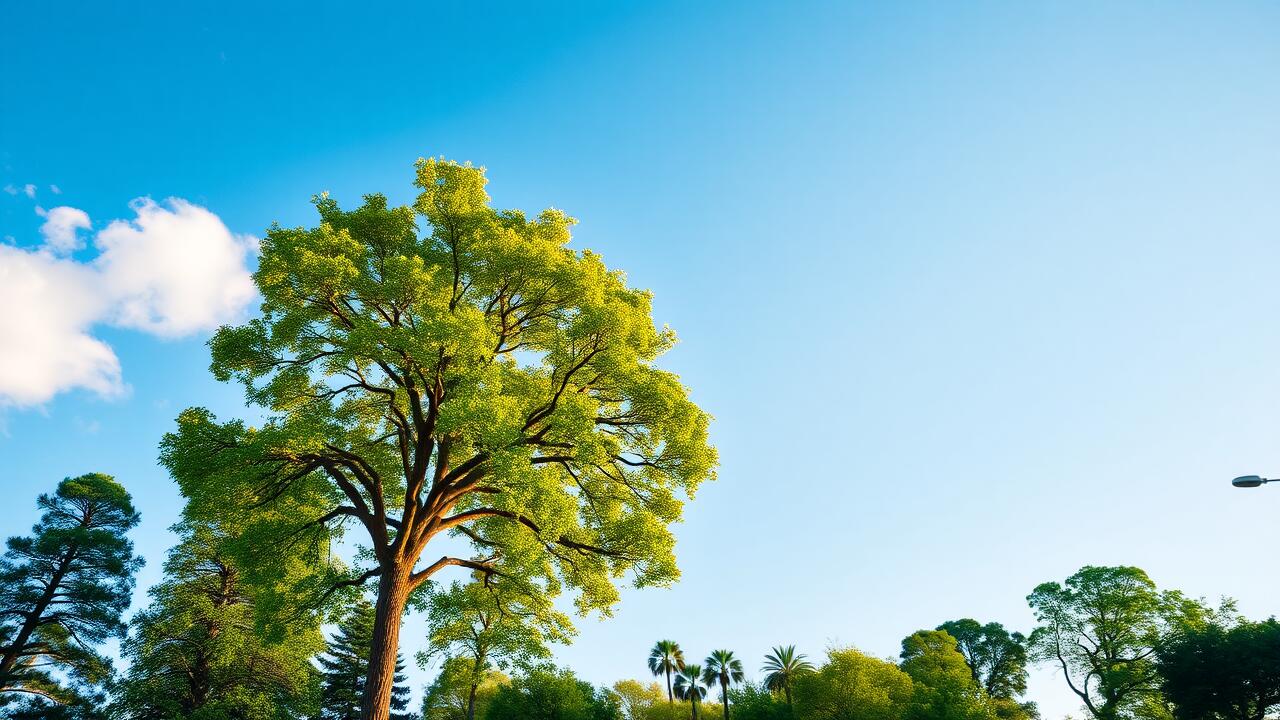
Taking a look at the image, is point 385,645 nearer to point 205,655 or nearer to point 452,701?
point 205,655

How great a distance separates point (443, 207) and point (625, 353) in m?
5.40

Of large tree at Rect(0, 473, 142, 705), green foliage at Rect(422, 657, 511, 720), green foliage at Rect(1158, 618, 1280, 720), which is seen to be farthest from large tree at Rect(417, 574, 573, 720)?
green foliage at Rect(422, 657, 511, 720)

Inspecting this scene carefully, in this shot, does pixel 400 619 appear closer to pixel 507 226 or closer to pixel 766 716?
pixel 507 226

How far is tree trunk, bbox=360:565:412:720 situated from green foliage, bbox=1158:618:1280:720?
3562 cm

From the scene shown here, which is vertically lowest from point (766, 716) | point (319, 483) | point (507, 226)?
point (766, 716)

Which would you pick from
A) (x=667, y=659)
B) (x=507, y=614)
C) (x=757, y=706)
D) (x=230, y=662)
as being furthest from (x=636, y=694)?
(x=507, y=614)

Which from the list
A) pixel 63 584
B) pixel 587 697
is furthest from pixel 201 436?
pixel 587 697

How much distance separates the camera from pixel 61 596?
90.4ft

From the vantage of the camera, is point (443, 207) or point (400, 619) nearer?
point (400, 619)

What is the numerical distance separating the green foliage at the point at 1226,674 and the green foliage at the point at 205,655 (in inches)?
1531

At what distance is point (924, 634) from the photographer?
52.7m

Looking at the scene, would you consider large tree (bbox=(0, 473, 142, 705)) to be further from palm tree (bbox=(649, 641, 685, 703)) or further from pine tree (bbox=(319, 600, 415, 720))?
palm tree (bbox=(649, 641, 685, 703))

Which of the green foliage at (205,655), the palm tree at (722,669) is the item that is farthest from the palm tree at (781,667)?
the green foliage at (205,655)

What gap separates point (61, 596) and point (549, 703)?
24.3 meters
